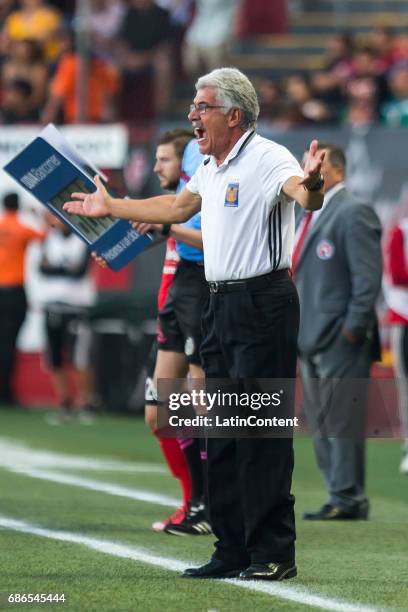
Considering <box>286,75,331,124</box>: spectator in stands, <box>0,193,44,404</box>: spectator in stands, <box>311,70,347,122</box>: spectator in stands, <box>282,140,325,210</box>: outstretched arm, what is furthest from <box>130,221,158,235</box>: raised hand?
<box>311,70,347,122</box>: spectator in stands

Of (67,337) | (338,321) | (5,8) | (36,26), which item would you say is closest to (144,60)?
(36,26)

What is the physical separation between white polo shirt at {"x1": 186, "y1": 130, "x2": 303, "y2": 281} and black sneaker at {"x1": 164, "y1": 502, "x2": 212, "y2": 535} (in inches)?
88.6

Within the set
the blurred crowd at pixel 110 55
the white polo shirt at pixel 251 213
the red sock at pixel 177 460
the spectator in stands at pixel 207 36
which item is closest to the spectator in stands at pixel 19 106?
the blurred crowd at pixel 110 55

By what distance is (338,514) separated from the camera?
9.96 meters

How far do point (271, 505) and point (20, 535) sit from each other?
202cm

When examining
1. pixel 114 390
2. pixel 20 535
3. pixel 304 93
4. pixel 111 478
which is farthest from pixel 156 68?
pixel 20 535

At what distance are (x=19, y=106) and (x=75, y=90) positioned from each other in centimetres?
93

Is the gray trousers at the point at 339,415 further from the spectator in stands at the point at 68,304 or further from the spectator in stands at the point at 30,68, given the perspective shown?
the spectator in stands at the point at 30,68

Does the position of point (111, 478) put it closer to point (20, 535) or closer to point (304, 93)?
point (20, 535)

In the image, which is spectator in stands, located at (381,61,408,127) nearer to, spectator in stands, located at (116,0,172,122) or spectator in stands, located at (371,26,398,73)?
spectator in stands, located at (371,26,398,73)

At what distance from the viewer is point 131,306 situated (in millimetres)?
18078

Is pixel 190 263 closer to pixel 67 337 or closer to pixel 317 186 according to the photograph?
pixel 317 186

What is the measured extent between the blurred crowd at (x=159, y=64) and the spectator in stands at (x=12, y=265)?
1.63 m

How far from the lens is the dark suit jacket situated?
1000 centimetres
